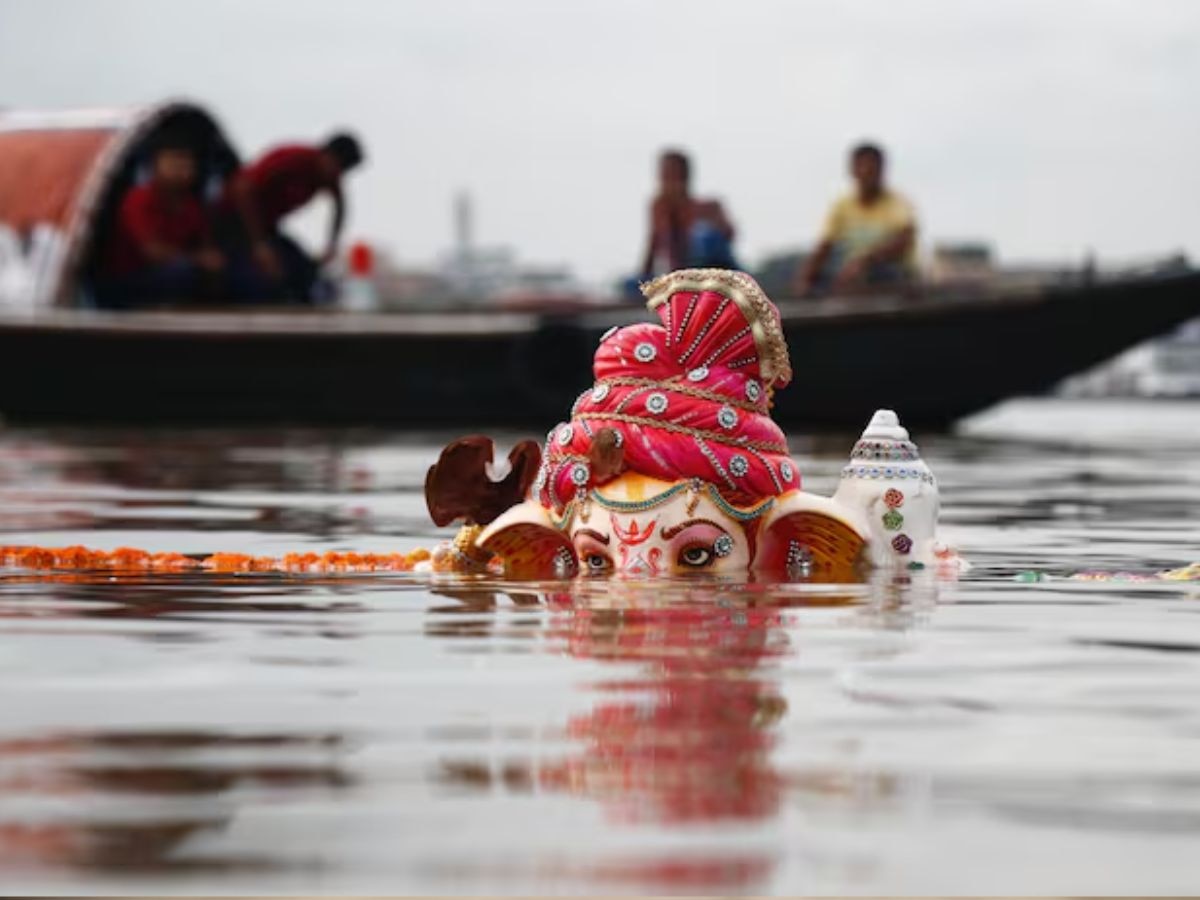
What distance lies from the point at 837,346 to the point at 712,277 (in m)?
13.8

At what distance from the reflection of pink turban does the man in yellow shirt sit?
11664mm

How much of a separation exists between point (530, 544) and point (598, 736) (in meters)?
2.98

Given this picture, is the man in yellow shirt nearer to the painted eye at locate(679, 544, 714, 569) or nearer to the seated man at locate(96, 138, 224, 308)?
the seated man at locate(96, 138, 224, 308)

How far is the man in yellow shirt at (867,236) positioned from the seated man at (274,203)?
357cm

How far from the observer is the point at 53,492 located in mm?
11570

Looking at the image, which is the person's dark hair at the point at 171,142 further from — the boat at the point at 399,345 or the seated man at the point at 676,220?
the seated man at the point at 676,220

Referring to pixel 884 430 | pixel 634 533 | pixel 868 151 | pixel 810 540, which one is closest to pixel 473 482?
pixel 634 533

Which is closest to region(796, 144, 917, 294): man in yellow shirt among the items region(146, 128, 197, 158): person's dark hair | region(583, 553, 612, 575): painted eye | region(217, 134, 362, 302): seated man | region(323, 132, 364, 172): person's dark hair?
region(323, 132, 364, 172): person's dark hair

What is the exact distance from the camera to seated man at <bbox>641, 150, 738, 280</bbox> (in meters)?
18.5

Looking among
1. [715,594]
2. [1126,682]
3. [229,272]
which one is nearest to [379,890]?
[1126,682]

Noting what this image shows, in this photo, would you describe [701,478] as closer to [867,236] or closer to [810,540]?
[810,540]

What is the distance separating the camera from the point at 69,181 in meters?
21.4

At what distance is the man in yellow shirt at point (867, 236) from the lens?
18.8 meters

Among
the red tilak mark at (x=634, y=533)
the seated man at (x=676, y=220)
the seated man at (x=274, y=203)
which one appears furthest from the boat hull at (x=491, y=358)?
the red tilak mark at (x=634, y=533)
